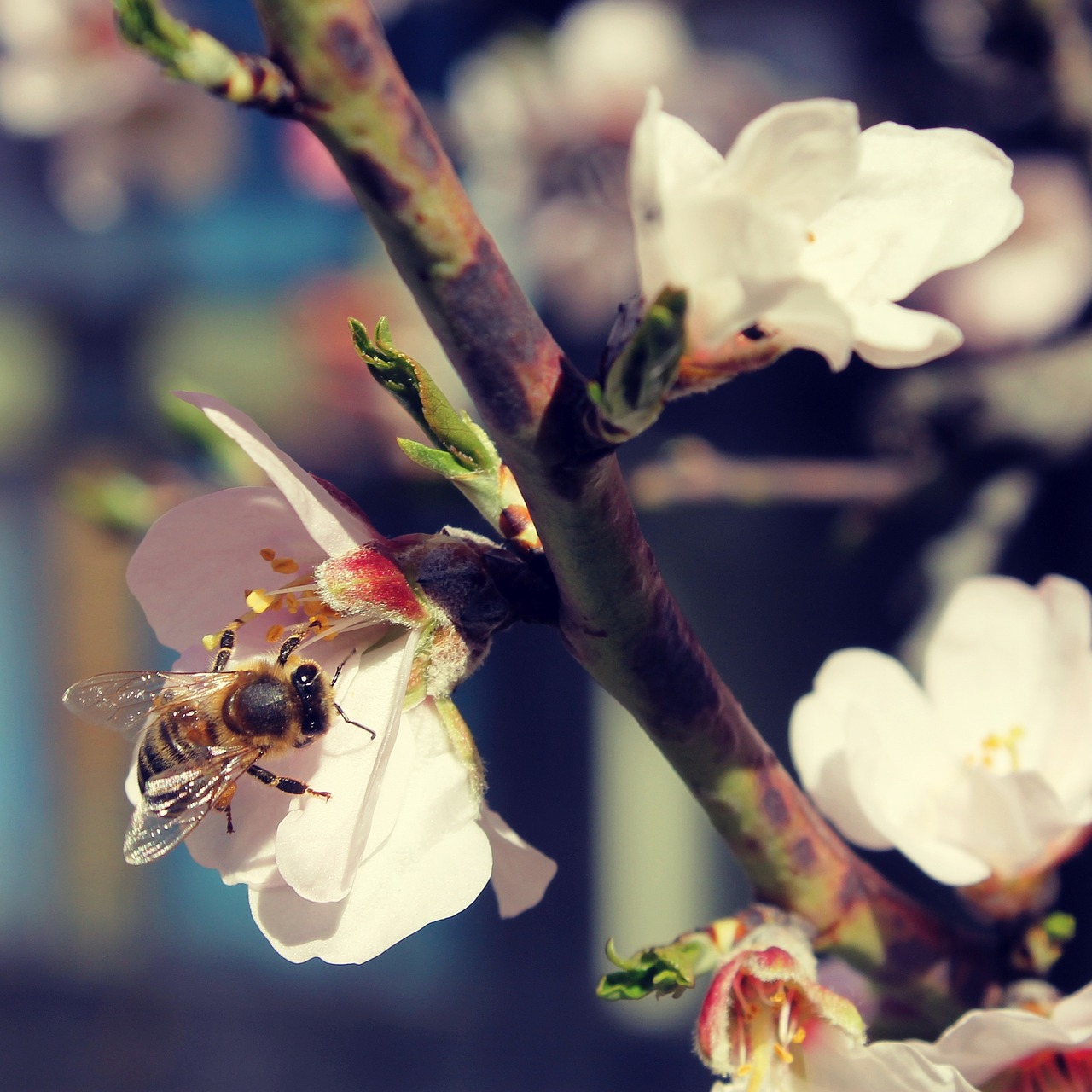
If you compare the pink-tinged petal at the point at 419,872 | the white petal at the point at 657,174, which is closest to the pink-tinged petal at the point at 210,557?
the pink-tinged petal at the point at 419,872

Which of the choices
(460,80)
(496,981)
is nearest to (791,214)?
(460,80)

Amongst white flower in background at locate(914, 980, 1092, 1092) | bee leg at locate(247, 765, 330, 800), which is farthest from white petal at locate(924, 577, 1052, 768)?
bee leg at locate(247, 765, 330, 800)

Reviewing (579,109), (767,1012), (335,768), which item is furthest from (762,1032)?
(579,109)

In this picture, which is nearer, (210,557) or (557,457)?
(557,457)

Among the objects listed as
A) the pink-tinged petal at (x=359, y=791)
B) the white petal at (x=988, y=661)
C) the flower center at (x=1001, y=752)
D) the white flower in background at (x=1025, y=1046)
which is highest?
the pink-tinged petal at (x=359, y=791)

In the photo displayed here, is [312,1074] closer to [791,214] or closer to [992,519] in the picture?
[992,519]

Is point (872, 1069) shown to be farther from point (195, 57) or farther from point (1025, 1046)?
point (195, 57)

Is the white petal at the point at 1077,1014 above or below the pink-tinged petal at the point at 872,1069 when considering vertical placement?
below

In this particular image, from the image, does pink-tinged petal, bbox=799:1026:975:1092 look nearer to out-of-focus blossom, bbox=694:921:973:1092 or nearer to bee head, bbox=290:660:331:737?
out-of-focus blossom, bbox=694:921:973:1092

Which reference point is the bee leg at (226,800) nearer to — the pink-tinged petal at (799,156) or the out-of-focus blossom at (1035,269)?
the pink-tinged petal at (799,156)
